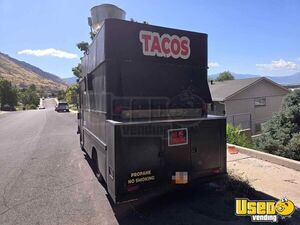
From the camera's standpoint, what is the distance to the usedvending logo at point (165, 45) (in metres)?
5.18

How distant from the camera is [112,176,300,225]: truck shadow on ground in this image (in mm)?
4465

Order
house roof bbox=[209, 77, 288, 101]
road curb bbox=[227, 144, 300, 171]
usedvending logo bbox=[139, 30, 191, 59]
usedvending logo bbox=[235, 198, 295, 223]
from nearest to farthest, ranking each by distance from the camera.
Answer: usedvending logo bbox=[235, 198, 295, 223] < usedvending logo bbox=[139, 30, 191, 59] < road curb bbox=[227, 144, 300, 171] < house roof bbox=[209, 77, 288, 101]

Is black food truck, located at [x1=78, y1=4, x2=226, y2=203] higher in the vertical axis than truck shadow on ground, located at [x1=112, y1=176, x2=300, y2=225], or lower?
higher

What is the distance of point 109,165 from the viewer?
15.2 feet

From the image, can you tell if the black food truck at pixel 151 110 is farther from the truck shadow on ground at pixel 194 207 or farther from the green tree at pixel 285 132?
the green tree at pixel 285 132

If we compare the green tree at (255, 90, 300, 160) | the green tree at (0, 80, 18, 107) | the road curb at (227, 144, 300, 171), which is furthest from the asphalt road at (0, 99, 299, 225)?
the green tree at (0, 80, 18, 107)

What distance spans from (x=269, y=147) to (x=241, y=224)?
5642mm

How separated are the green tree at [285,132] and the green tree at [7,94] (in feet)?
241

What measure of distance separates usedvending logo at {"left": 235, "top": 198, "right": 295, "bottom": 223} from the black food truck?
2.50ft

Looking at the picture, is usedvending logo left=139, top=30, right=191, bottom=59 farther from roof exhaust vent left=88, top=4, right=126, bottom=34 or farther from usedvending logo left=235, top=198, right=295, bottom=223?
usedvending logo left=235, top=198, right=295, bottom=223

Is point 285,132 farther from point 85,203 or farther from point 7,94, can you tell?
point 7,94

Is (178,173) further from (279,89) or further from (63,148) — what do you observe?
(279,89)

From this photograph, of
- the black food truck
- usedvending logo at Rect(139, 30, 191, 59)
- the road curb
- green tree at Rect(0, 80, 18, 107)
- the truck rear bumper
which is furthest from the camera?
green tree at Rect(0, 80, 18, 107)

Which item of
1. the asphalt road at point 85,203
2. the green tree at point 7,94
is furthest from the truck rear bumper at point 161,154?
the green tree at point 7,94
